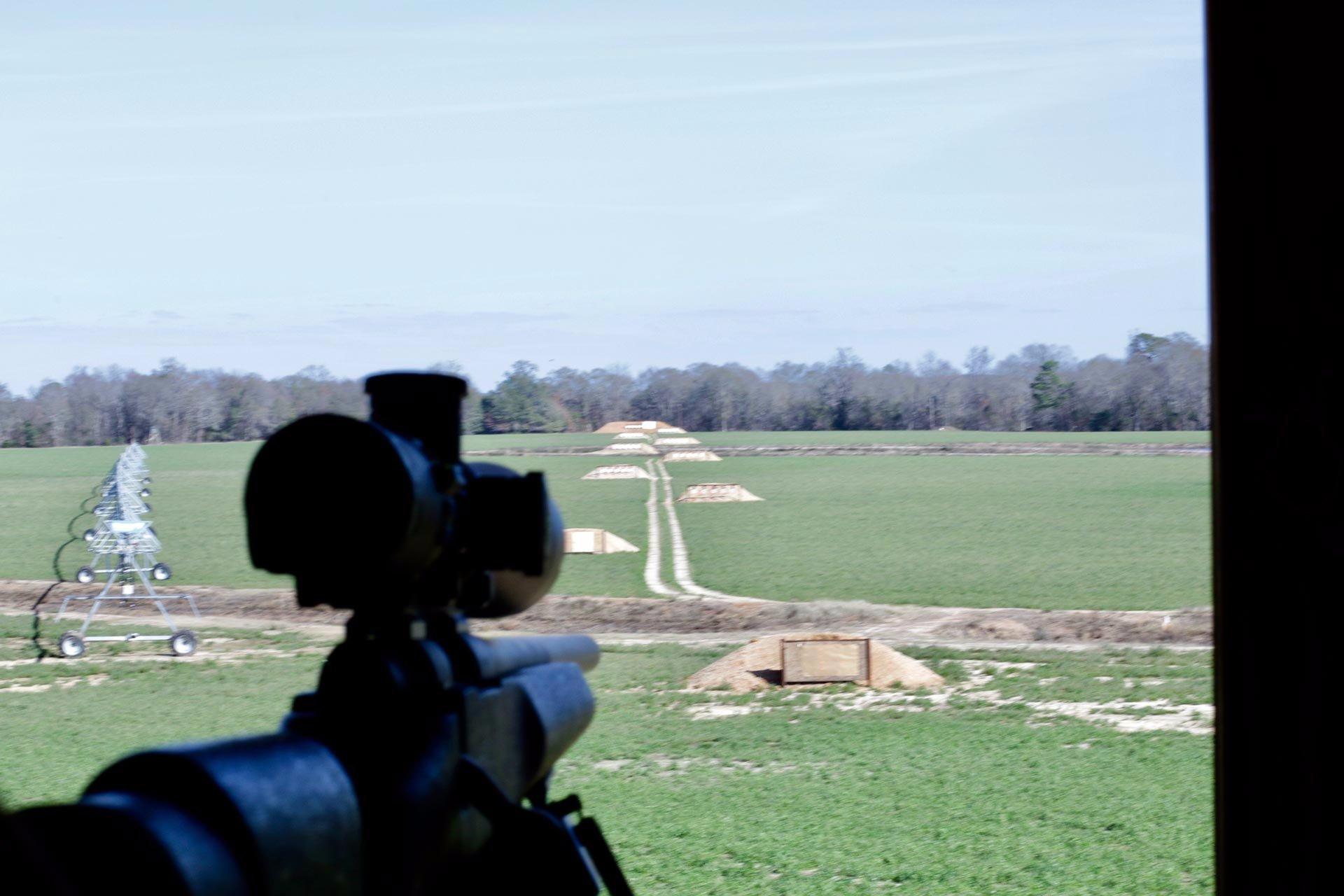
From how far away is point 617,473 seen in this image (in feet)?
222

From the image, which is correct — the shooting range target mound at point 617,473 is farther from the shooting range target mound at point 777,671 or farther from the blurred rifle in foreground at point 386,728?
the blurred rifle in foreground at point 386,728

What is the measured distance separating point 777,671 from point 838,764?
473 cm

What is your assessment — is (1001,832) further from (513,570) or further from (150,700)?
(150,700)

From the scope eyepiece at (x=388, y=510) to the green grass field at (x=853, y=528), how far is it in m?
14.9

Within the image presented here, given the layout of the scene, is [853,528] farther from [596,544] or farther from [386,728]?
[386,728]

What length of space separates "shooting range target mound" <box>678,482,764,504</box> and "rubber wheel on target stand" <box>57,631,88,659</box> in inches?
1382

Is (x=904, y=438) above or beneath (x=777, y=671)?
above

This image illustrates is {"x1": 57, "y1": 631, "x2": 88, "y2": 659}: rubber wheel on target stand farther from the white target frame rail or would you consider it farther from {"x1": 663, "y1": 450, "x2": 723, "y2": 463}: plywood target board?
{"x1": 663, "y1": 450, "x2": 723, "y2": 463}: plywood target board

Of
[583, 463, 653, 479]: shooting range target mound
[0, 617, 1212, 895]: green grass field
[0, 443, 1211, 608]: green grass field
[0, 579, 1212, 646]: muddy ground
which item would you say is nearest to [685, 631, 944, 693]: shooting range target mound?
[0, 617, 1212, 895]: green grass field

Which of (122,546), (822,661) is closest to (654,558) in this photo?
(122,546)

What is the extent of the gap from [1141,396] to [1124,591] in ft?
204

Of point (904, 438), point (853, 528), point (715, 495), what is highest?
point (904, 438)

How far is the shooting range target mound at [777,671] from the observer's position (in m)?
17.8

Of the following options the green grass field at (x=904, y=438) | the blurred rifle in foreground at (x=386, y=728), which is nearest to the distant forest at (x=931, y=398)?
the green grass field at (x=904, y=438)
